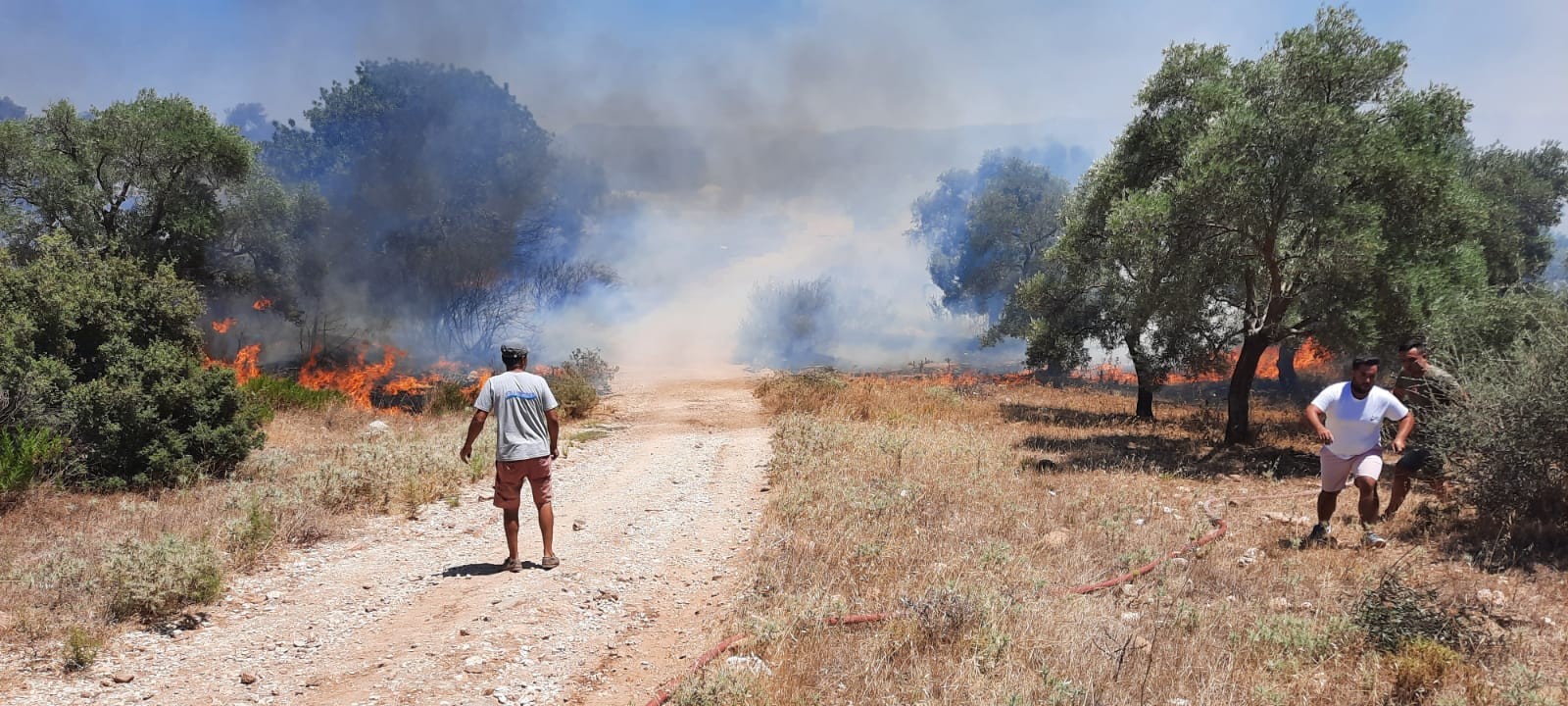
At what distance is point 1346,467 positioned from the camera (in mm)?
7309

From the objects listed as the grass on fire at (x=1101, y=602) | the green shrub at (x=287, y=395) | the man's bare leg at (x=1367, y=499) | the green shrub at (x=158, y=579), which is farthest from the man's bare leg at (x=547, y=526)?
the green shrub at (x=287, y=395)

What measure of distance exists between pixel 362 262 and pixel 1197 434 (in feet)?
93.4

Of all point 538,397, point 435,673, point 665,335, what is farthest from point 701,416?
point 665,335

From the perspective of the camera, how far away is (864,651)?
4.84 meters

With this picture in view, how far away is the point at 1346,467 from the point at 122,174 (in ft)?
82.9

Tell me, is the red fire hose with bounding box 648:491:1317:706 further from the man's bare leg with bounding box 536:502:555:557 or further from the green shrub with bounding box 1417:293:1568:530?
the man's bare leg with bounding box 536:502:555:557

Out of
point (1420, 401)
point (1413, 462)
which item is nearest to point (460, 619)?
point (1413, 462)

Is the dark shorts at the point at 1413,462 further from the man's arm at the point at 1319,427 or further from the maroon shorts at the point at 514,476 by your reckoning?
the maroon shorts at the point at 514,476

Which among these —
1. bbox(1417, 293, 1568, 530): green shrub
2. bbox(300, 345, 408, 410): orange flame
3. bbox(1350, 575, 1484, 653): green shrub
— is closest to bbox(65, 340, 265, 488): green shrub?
bbox(300, 345, 408, 410): orange flame

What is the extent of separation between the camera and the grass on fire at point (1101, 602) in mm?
4395

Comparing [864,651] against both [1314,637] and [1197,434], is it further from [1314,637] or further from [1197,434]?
[1197,434]

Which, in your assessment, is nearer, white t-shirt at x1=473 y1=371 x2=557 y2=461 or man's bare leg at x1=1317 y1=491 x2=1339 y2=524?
white t-shirt at x1=473 y1=371 x2=557 y2=461

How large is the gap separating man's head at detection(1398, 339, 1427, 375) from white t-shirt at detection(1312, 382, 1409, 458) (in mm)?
1525

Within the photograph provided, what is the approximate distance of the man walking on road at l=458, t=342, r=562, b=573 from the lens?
673 cm
